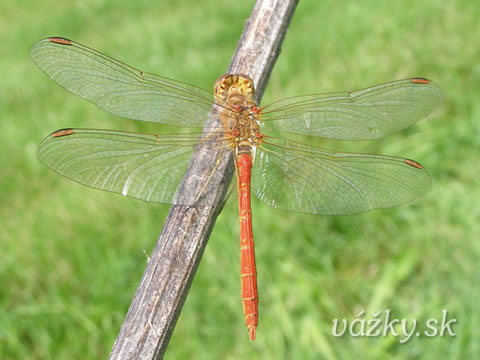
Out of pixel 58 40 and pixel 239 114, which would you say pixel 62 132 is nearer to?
pixel 58 40

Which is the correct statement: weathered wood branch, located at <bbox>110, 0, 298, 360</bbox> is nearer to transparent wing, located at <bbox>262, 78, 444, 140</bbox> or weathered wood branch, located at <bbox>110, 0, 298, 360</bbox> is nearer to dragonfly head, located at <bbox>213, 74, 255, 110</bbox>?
dragonfly head, located at <bbox>213, 74, 255, 110</bbox>

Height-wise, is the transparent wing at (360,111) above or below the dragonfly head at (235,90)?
above

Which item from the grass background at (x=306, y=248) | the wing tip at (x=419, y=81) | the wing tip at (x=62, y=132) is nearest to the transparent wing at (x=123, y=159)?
the wing tip at (x=62, y=132)

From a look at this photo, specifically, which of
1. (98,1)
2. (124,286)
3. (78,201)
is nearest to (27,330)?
(124,286)

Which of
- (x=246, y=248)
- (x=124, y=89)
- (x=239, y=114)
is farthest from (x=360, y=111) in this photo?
(x=124, y=89)

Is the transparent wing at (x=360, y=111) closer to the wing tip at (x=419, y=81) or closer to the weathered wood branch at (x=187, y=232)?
the wing tip at (x=419, y=81)

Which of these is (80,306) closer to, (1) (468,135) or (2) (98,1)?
(1) (468,135)

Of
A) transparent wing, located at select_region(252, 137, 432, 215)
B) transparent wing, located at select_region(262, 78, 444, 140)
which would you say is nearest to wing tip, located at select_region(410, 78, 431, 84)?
transparent wing, located at select_region(262, 78, 444, 140)
